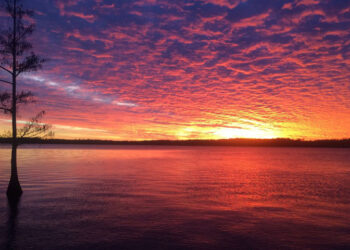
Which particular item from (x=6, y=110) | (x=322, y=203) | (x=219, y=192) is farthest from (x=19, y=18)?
(x=322, y=203)

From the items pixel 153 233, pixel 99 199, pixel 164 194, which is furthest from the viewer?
pixel 164 194

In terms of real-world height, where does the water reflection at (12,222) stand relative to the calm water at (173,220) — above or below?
above

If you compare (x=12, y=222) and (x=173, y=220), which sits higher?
(x=12, y=222)

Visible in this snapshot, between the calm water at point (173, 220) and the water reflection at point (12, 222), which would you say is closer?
the water reflection at point (12, 222)

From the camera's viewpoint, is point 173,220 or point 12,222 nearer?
point 12,222

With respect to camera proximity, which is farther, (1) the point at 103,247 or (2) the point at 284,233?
(2) the point at 284,233

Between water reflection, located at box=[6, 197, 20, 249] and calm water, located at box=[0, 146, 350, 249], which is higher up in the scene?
water reflection, located at box=[6, 197, 20, 249]

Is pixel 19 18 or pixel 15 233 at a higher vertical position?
pixel 19 18

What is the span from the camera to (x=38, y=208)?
22.7m

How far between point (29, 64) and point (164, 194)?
18.7 metres

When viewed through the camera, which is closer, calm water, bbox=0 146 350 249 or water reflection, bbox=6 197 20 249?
water reflection, bbox=6 197 20 249

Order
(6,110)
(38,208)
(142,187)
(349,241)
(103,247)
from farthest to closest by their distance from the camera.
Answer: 1. (142,187)
2. (6,110)
3. (38,208)
4. (349,241)
5. (103,247)

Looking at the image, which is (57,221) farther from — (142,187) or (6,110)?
(142,187)

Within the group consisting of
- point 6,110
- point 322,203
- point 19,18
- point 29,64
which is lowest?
point 322,203
